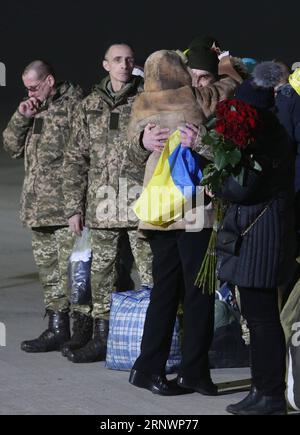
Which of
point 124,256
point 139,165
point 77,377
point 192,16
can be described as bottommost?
point 77,377

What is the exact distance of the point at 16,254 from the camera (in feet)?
39.1

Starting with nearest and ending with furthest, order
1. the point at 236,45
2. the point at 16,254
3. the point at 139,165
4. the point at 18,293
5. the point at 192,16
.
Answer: the point at 139,165 → the point at 18,293 → the point at 16,254 → the point at 236,45 → the point at 192,16

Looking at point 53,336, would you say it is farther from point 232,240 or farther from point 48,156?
point 232,240

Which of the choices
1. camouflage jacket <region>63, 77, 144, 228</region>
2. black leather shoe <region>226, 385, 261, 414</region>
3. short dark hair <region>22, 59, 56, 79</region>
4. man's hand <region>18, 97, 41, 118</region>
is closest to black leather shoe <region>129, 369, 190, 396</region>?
black leather shoe <region>226, 385, 261, 414</region>

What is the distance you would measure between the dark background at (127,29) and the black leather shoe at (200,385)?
1919 centimetres

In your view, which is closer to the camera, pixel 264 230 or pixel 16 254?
pixel 264 230

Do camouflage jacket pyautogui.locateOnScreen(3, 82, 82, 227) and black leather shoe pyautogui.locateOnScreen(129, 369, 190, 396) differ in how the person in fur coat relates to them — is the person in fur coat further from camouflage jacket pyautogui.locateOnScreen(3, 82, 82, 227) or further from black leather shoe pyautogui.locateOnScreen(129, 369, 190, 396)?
camouflage jacket pyautogui.locateOnScreen(3, 82, 82, 227)

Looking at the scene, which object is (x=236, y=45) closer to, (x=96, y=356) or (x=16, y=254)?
(x=16, y=254)

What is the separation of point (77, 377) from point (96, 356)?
44cm

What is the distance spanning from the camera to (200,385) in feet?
23.6

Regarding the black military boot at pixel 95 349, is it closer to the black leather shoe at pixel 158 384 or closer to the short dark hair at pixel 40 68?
the black leather shoe at pixel 158 384

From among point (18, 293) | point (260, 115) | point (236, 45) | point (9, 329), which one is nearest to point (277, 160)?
point (260, 115)

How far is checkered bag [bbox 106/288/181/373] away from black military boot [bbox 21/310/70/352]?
0.61 m

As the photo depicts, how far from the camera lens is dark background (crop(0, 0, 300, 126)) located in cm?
2802
